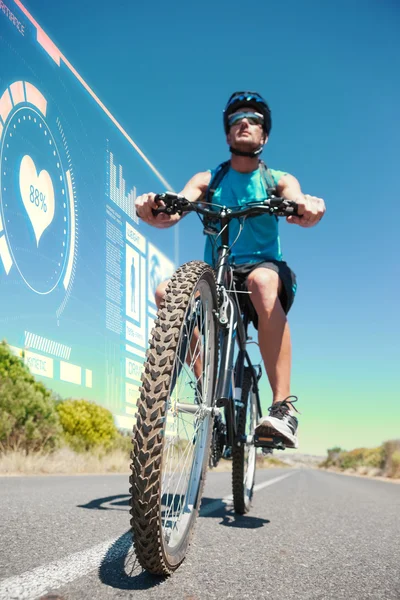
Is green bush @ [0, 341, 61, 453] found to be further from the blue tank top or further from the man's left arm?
the man's left arm

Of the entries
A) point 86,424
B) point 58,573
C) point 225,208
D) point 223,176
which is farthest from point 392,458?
point 58,573

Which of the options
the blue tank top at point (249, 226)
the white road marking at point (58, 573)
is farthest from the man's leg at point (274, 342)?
the white road marking at point (58, 573)

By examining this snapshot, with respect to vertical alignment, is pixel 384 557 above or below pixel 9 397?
below

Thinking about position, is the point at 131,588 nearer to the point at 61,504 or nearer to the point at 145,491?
the point at 145,491

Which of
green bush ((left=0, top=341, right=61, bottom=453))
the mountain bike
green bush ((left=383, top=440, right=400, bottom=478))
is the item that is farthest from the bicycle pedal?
green bush ((left=383, top=440, right=400, bottom=478))

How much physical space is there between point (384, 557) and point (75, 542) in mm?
1279

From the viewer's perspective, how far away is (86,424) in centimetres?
1898

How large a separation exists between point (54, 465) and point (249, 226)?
8.10m

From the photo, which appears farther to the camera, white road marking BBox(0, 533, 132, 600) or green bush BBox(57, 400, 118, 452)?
green bush BBox(57, 400, 118, 452)

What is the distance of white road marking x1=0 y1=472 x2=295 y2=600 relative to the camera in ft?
4.64

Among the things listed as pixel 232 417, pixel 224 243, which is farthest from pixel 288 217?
pixel 232 417

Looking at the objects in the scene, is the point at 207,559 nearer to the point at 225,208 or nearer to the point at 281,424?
the point at 281,424

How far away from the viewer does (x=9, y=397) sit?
12258 mm

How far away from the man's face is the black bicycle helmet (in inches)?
1.2
